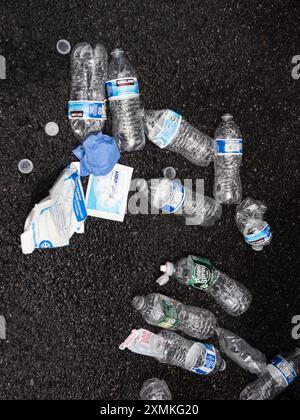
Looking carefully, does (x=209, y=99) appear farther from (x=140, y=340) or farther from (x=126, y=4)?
(x=140, y=340)

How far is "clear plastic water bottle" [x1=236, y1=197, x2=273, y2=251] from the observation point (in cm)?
205

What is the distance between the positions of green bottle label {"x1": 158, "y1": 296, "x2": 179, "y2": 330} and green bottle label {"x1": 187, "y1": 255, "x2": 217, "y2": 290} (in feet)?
0.34

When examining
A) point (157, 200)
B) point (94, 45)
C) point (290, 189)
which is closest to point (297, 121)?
point (290, 189)

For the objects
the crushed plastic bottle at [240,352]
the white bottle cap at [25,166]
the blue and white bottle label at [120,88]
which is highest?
the blue and white bottle label at [120,88]

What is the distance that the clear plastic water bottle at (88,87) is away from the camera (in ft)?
5.55

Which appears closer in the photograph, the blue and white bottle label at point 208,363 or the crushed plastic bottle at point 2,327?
the crushed plastic bottle at point 2,327

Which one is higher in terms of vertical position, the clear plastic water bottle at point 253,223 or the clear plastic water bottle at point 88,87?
the clear plastic water bottle at point 88,87

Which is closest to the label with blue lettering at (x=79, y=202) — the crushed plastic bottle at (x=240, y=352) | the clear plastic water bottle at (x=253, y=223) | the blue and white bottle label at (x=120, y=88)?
the blue and white bottle label at (x=120, y=88)

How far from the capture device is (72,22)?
172 centimetres

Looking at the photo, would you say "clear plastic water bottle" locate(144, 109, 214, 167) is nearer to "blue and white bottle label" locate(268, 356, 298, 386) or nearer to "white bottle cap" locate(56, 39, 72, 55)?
"white bottle cap" locate(56, 39, 72, 55)

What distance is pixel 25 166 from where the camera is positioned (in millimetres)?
1675

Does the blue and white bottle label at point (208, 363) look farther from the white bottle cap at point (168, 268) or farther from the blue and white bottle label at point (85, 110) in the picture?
the blue and white bottle label at point (85, 110)

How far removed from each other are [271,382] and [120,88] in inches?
51.2

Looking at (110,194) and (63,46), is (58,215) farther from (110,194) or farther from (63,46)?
(63,46)
